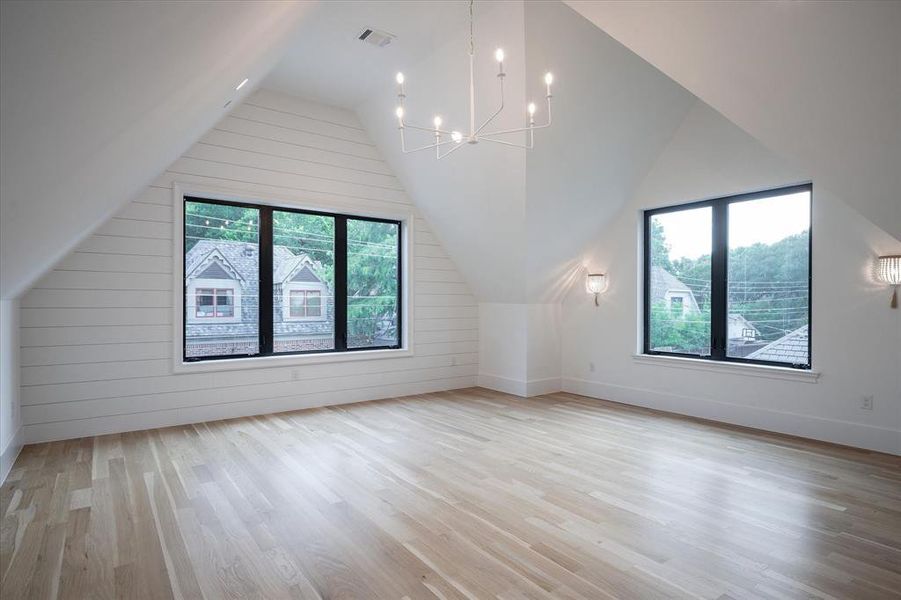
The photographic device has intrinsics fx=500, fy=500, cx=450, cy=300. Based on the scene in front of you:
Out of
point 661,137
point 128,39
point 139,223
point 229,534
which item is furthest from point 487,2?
point 229,534

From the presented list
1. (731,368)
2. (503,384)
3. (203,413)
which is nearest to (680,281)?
(731,368)

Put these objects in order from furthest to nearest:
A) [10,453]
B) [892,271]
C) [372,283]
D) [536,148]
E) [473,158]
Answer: [372,283] < [473,158] < [536,148] < [892,271] < [10,453]

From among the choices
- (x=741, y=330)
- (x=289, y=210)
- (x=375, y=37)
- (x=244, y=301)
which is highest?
(x=375, y=37)

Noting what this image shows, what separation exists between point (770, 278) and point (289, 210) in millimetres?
5217

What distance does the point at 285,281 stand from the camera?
5848 mm

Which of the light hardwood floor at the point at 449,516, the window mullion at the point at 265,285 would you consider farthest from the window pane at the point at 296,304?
the light hardwood floor at the point at 449,516

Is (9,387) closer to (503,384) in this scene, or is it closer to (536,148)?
(536,148)

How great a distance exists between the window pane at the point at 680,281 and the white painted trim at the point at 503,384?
169 cm

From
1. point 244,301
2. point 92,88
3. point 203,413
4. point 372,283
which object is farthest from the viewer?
point 372,283

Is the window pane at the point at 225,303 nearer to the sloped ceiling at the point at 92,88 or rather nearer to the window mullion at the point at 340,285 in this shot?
the window mullion at the point at 340,285

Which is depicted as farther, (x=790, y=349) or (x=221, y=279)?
(x=221, y=279)

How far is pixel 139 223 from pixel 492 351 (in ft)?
14.8

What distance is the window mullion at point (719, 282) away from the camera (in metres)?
5.32

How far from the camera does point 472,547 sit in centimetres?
257
